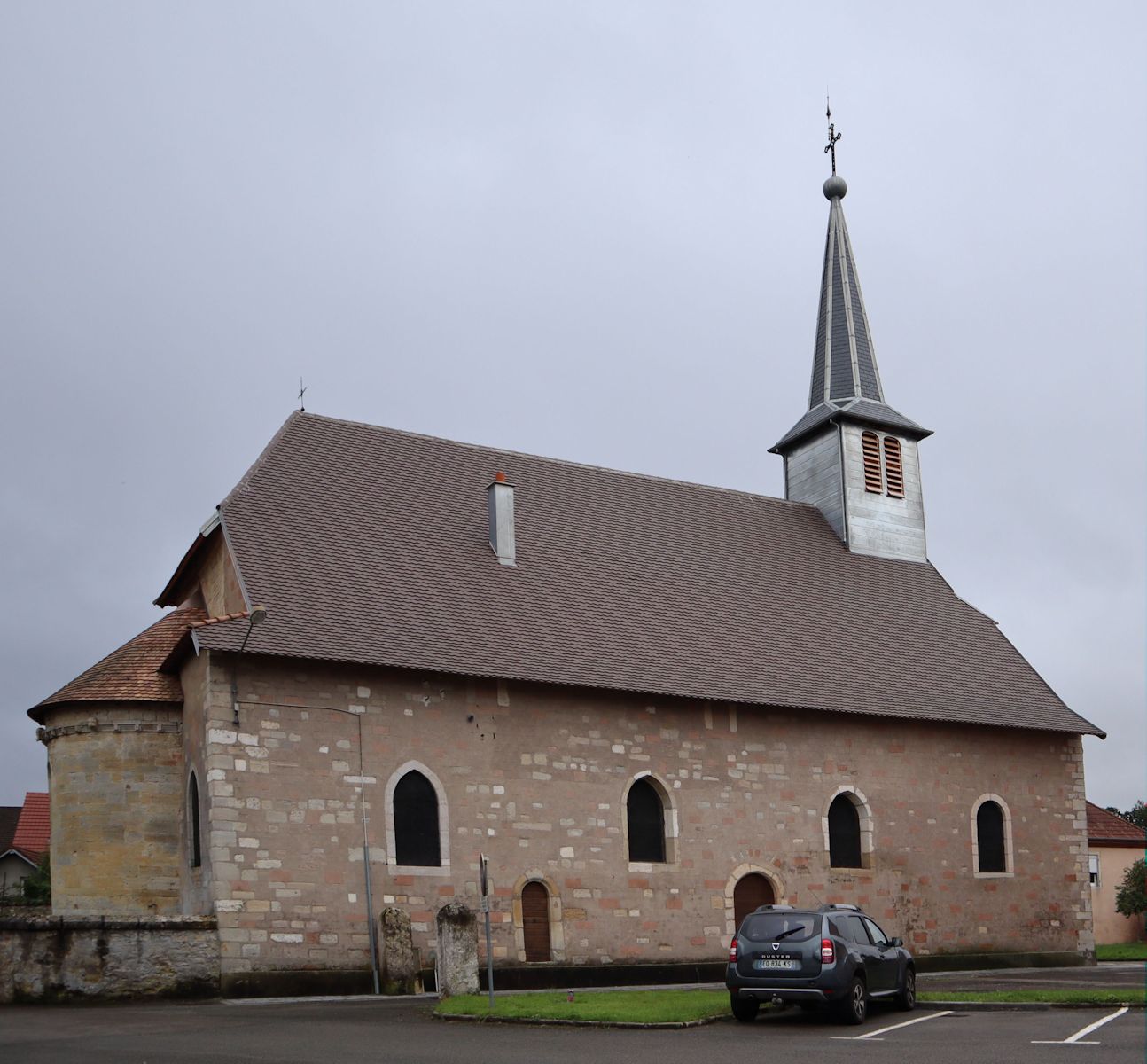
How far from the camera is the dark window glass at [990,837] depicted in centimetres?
2997

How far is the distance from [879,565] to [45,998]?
2140cm

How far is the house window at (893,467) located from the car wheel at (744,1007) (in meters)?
20.6

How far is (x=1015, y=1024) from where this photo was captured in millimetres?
14875

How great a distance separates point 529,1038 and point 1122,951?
27608 millimetres

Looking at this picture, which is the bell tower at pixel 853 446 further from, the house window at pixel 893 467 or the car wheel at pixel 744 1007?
the car wheel at pixel 744 1007

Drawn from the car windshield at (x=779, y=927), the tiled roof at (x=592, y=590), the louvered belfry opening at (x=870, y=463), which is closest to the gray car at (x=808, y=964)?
the car windshield at (x=779, y=927)

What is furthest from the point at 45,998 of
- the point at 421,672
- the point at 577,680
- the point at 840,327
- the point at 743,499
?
the point at 840,327

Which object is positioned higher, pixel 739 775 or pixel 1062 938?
pixel 739 775

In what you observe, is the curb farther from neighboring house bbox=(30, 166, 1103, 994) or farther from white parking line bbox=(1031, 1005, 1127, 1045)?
neighboring house bbox=(30, 166, 1103, 994)

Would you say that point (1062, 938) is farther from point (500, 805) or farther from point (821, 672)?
point (500, 805)

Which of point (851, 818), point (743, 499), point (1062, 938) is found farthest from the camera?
point (743, 499)

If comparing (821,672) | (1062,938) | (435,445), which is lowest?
(1062,938)

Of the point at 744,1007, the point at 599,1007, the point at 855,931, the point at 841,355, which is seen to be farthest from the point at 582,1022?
the point at 841,355

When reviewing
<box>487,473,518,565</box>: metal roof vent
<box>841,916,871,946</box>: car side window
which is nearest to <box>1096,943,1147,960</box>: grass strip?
<box>487,473,518,565</box>: metal roof vent
